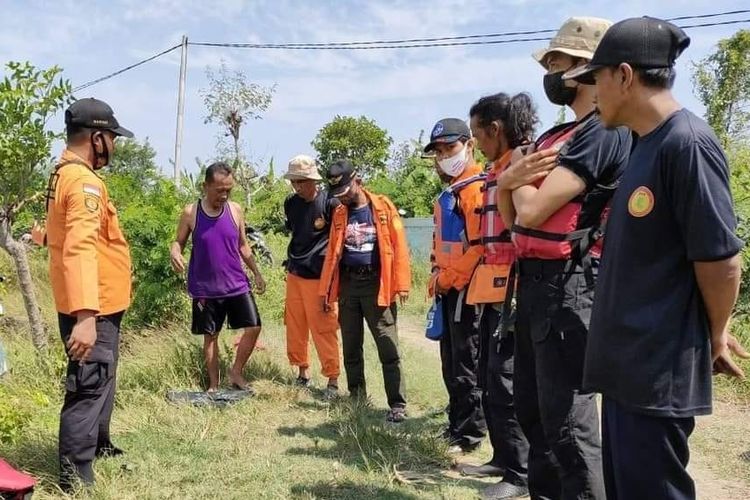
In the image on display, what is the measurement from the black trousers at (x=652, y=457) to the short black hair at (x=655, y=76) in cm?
90

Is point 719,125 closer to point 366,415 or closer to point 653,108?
point 366,415

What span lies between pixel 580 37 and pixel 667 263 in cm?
108

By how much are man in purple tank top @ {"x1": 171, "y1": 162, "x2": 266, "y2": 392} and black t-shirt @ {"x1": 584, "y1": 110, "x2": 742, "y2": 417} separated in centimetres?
375

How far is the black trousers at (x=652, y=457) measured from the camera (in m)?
1.88

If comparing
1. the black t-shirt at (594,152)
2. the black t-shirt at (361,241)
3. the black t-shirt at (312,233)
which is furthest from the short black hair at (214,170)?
the black t-shirt at (594,152)

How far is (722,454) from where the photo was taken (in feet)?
14.4

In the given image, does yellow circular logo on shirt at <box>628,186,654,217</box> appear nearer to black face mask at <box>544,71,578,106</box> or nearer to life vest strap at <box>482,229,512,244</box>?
black face mask at <box>544,71,578,106</box>

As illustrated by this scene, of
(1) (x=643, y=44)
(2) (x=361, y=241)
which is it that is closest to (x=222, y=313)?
(2) (x=361, y=241)

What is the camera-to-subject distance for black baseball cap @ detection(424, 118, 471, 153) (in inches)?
165

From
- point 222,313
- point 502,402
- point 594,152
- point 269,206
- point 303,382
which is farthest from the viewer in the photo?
point 269,206

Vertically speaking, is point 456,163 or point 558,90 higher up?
point 558,90

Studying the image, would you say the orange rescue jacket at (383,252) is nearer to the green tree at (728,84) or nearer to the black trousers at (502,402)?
the black trousers at (502,402)

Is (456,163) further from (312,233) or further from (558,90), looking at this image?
(312,233)

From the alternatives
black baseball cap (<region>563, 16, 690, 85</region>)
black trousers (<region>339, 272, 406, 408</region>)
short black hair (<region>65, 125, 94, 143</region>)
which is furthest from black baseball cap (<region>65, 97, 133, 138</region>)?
black baseball cap (<region>563, 16, 690, 85</region>)
